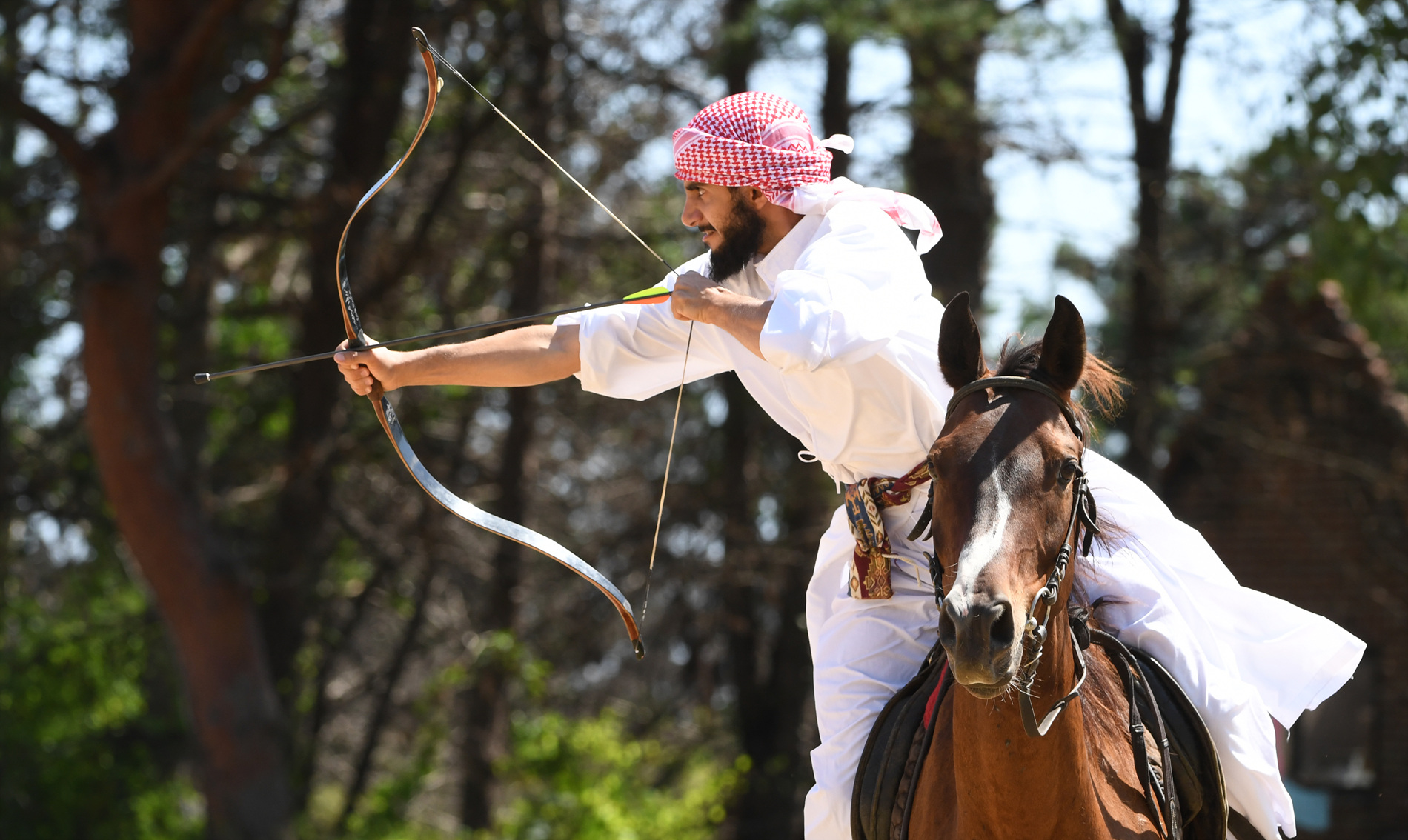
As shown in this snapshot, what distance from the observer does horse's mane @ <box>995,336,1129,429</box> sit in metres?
2.61

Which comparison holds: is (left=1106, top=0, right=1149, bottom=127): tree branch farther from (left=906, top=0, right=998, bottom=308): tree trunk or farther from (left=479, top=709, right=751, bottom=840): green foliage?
(left=479, top=709, right=751, bottom=840): green foliage

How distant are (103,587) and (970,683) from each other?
13156mm

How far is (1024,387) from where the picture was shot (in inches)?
99.4

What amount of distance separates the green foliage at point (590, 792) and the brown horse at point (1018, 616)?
291 inches

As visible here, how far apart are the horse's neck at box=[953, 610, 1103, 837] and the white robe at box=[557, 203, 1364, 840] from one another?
521 millimetres

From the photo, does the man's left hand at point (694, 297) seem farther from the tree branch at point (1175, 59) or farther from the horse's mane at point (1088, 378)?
the tree branch at point (1175, 59)

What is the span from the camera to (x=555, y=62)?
12000 millimetres

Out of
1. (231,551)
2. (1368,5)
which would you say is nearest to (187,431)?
(231,551)

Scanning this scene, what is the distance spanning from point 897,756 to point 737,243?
1.32 metres

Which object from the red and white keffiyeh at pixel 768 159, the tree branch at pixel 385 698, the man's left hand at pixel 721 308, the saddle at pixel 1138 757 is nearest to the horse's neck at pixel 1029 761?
the saddle at pixel 1138 757

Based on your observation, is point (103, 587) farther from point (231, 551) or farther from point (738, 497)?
point (738, 497)

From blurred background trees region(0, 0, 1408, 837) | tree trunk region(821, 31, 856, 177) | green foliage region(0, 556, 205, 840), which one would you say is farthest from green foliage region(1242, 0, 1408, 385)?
green foliage region(0, 556, 205, 840)

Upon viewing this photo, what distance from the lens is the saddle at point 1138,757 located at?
2.89 metres

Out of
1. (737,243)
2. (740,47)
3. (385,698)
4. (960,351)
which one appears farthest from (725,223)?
(385,698)
